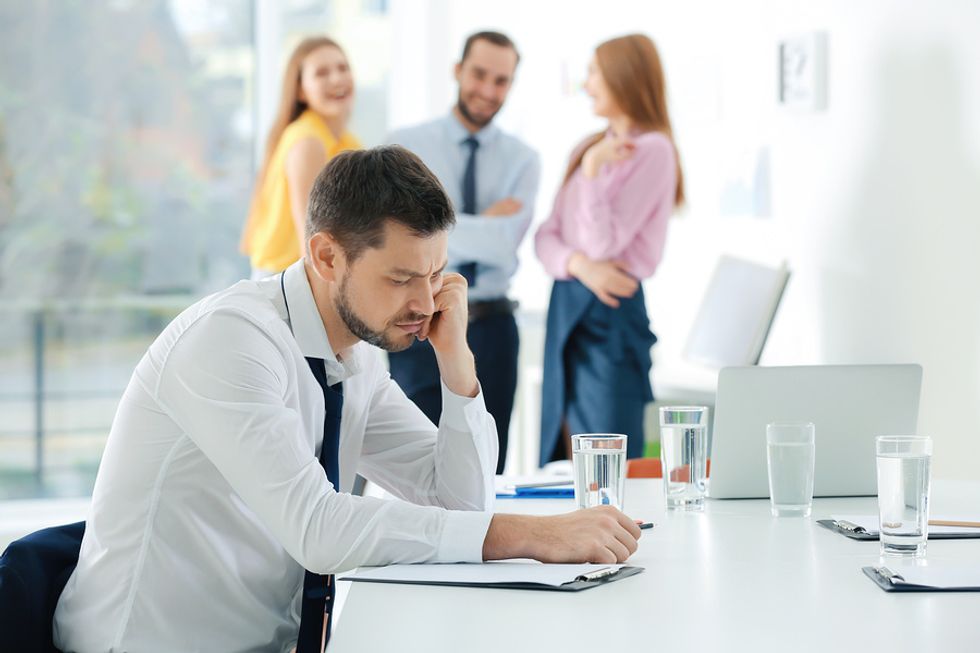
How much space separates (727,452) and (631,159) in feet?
5.31

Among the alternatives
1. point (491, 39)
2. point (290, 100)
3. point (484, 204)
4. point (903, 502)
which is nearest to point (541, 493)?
point (903, 502)

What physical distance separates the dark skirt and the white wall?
414mm

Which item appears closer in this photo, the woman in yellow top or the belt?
the belt

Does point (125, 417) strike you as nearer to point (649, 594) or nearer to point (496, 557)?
point (496, 557)

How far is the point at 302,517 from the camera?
58.5 inches

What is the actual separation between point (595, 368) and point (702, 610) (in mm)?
2147

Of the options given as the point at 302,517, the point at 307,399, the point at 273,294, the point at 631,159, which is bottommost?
the point at 302,517

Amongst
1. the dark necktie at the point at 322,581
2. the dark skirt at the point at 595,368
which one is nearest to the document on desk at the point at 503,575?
the dark necktie at the point at 322,581

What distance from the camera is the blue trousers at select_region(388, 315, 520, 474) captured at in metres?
3.40

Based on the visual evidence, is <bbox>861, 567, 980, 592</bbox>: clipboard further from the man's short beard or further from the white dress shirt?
the man's short beard

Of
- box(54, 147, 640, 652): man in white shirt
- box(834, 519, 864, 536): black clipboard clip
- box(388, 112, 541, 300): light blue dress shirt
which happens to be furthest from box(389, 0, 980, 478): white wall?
box(54, 147, 640, 652): man in white shirt

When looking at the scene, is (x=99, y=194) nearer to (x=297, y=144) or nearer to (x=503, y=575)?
(x=297, y=144)

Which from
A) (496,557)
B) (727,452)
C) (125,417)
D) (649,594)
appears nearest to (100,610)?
(125,417)

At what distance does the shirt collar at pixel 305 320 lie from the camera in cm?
171
